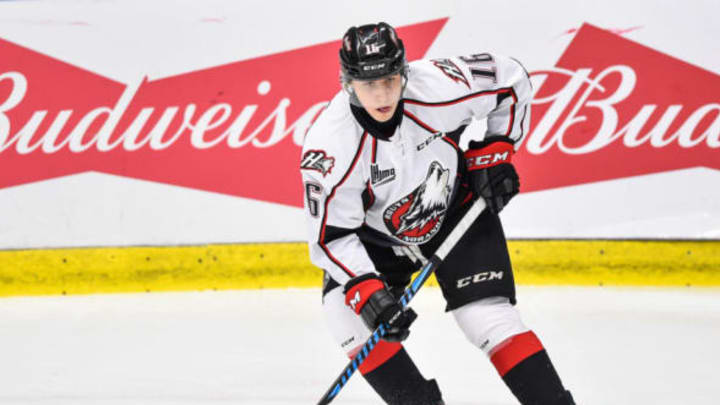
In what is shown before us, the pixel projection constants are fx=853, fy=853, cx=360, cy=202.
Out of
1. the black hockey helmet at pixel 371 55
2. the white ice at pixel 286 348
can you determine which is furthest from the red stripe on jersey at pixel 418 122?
the white ice at pixel 286 348

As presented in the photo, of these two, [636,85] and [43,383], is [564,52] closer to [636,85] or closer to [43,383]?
[636,85]

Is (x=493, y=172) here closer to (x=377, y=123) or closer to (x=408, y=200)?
(x=408, y=200)

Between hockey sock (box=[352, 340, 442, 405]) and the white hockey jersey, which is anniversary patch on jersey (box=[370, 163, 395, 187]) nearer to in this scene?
the white hockey jersey

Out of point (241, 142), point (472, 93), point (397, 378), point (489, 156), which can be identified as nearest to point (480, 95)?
point (472, 93)

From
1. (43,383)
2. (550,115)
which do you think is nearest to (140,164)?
(43,383)

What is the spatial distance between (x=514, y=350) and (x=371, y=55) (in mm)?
752

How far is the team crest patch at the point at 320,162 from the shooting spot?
6.56 feet

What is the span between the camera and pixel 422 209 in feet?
7.09

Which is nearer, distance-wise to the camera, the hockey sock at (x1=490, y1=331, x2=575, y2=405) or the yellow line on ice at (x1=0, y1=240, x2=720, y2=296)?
the hockey sock at (x1=490, y1=331, x2=575, y2=405)

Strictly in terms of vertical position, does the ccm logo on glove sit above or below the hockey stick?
above

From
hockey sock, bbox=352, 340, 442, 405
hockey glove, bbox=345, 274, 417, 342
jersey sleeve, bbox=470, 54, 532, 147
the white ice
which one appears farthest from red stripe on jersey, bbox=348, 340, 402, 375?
the white ice

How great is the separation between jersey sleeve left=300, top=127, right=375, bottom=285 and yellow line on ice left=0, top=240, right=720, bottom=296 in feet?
6.90

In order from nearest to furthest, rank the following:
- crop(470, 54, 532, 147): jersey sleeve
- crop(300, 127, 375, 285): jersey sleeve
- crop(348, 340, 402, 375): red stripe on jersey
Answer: crop(300, 127, 375, 285): jersey sleeve → crop(348, 340, 402, 375): red stripe on jersey → crop(470, 54, 532, 147): jersey sleeve

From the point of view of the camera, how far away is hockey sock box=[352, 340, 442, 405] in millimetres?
2082
